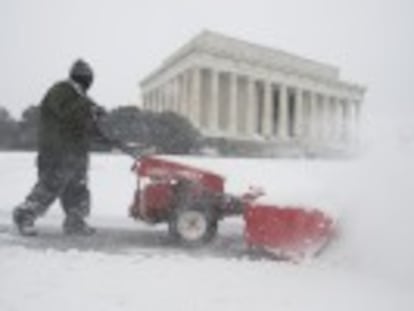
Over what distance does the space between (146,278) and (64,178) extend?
318 cm

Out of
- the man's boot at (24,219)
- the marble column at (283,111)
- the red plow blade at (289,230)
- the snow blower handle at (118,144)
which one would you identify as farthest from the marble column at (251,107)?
the red plow blade at (289,230)

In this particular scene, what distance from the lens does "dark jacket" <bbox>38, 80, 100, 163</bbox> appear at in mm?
9758

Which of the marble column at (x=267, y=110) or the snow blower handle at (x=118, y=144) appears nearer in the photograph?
the snow blower handle at (x=118, y=144)

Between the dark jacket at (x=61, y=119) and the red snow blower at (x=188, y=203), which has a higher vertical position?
the dark jacket at (x=61, y=119)

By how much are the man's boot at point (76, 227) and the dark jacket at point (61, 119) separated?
86cm

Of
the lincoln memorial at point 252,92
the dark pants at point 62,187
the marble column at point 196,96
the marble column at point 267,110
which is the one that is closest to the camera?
the dark pants at point 62,187

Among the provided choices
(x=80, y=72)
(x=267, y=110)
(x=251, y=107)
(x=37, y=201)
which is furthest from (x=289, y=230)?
(x=267, y=110)

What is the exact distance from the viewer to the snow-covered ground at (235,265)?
20.6 ft

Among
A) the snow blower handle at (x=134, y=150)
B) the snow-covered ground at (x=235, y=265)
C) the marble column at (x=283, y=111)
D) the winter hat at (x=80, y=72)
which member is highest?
the marble column at (x=283, y=111)

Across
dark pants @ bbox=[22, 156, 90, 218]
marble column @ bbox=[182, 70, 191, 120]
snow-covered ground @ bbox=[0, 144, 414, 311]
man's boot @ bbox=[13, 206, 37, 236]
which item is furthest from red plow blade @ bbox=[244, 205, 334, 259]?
marble column @ bbox=[182, 70, 191, 120]

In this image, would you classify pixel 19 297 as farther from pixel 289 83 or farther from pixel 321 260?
pixel 289 83

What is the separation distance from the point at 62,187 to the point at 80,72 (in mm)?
1526

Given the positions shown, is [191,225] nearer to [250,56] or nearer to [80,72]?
[80,72]

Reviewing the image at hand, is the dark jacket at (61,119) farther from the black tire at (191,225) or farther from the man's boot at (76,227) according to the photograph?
the black tire at (191,225)
